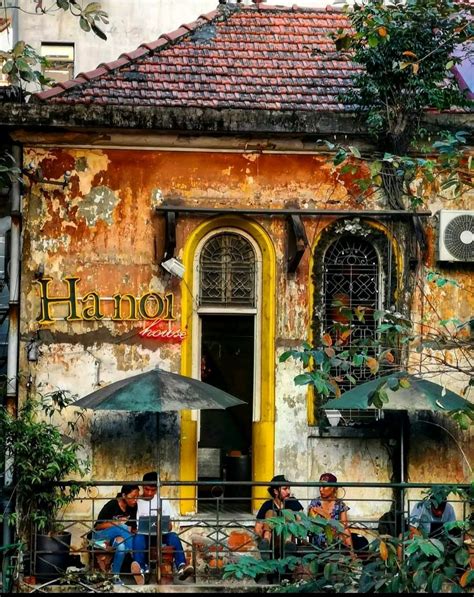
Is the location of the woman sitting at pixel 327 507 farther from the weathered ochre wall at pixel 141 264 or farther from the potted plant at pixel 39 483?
the potted plant at pixel 39 483

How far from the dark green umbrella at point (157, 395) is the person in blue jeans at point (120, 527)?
3.23 ft

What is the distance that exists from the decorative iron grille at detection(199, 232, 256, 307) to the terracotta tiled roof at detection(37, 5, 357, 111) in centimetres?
167

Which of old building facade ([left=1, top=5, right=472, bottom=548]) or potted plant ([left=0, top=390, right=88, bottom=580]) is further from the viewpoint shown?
old building facade ([left=1, top=5, right=472, bottom=548])

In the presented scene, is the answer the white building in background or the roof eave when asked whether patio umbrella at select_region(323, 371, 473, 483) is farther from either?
the white building in background

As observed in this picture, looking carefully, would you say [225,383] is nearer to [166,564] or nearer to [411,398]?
[411,398]

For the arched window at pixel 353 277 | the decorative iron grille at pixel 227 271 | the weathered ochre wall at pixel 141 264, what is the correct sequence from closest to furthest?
the weathered ochre wall at pixel 141 264 < the decorative iron grille at pixel 227 271 < the arched window at pixel 353 277

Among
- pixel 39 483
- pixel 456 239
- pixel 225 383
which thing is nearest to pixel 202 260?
pixel 225 383

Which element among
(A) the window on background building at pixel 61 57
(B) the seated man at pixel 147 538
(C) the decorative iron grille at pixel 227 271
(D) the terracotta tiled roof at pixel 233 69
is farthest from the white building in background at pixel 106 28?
(B) the seated man at pixel 147 538

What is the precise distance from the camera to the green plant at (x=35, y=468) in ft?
52.6

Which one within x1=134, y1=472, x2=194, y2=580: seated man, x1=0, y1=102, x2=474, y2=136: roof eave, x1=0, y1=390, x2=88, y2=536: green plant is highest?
x1=0, y1=102, x2=474, y2=136: roof eave

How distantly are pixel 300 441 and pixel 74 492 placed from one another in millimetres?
3015

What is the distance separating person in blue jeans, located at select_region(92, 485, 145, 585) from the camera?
15992mm

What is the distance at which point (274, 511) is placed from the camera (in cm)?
1617

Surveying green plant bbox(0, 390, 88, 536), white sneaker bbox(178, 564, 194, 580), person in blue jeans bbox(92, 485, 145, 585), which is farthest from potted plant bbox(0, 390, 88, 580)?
white sneaker bbox(178, 564, 194, 580)
